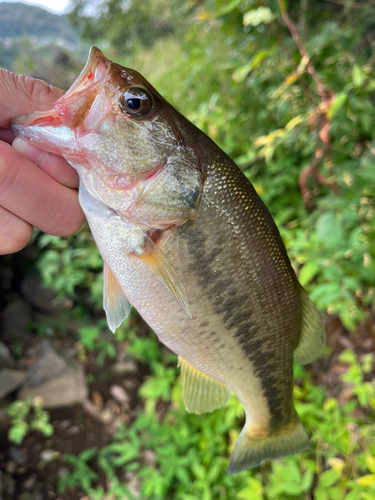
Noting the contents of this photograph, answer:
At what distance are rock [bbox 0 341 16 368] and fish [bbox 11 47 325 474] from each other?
2.57 meters

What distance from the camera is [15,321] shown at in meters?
3.35

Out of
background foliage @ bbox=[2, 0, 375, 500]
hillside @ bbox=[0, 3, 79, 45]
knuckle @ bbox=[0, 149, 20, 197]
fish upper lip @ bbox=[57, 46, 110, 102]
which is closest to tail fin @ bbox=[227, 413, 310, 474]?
background foliage @ bbox=[2, 0, 375, 500]

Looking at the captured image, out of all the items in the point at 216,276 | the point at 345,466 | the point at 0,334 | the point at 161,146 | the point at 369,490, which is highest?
the point at 161,146

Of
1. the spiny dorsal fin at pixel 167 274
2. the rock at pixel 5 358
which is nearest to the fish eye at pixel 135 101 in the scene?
the spiny dorsal fin at pixel 167 274

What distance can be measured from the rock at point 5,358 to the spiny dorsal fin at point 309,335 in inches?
113

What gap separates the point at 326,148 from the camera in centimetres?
205

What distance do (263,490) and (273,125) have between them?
9.04 ft

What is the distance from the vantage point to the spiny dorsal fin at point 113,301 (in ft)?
3.38

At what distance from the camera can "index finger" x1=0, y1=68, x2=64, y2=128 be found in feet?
2.87

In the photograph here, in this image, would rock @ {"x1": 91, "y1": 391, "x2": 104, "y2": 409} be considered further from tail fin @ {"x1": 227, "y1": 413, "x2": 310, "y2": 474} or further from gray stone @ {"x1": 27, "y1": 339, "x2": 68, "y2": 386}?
tail fin @ {"x1": 227, "y1": 413, "x2": 310, "y2": 474}

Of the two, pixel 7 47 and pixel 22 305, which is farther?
pixel 22 305

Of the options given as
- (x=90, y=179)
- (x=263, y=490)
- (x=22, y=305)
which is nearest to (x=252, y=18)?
(x=90, y=179)

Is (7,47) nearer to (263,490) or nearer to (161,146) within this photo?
(161,146)

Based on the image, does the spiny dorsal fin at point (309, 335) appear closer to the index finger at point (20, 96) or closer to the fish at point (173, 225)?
the fish at point (173, 225)
